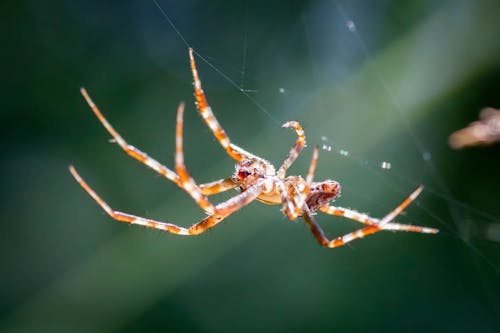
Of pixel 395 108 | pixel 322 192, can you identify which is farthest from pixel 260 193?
pixel 395 108

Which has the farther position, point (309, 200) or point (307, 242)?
point (307, 242)

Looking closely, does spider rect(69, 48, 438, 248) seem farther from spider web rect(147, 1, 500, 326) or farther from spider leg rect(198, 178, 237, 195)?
spider web rect(147, 1, 500, 326)

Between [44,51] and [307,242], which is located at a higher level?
[44,51]

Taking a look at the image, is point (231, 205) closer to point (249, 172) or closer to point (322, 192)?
point (249, 172)

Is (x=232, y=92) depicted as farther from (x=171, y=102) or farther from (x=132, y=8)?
(x=132, y=8)

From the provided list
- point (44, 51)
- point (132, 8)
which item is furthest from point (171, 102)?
point (44, 51)
